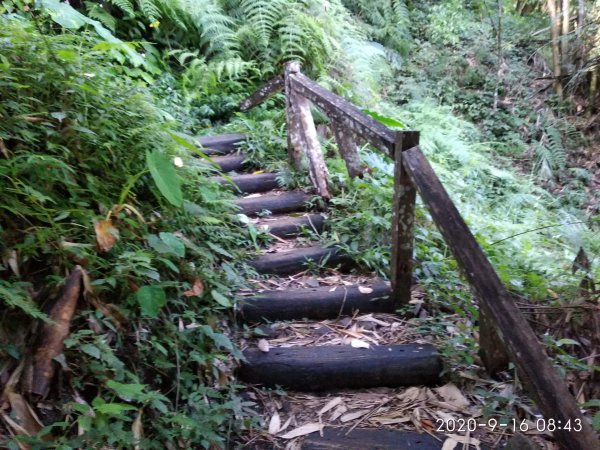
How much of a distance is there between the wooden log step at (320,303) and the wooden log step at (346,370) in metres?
0.43

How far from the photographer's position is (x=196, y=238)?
111 inches

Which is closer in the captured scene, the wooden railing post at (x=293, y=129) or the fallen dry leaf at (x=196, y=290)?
the fallen dry leaf at (x=196, y=290)

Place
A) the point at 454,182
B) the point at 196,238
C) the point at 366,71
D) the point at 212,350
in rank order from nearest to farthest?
the point at 212,350 < the point at 196,238 < the point at 454,182 < the point at 366,71

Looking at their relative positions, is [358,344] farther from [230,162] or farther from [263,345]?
[230,162]

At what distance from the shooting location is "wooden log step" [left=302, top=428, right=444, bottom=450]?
1.95m

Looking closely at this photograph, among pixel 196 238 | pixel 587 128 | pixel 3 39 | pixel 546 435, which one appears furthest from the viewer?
pixel 587 128

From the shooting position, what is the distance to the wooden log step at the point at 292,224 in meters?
3.60

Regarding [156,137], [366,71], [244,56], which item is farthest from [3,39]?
[366,71]

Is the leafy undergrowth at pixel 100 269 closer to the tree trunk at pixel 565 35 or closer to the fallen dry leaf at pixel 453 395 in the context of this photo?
the fallen dry leaf at pixel 453 395

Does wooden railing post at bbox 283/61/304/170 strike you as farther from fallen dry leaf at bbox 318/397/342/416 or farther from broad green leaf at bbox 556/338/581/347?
broad green leaf at bbox 556/338/581/347

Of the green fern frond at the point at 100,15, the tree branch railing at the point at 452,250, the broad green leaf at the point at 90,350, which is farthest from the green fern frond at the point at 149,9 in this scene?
the broad green leaf at the point at 90,350

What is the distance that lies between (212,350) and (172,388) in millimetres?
324

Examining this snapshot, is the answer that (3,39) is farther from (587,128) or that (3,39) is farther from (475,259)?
(587,128)

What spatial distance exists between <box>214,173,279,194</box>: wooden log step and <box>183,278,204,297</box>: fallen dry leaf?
1.89 metres
